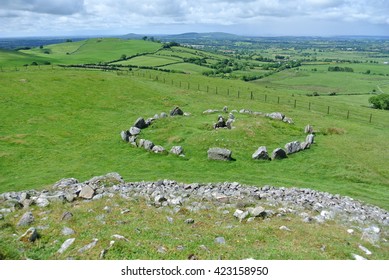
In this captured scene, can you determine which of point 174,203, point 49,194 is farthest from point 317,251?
point 49,194

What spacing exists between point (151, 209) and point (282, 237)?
840 cm

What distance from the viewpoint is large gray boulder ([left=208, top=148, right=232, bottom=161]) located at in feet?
114

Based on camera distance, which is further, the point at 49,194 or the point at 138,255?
the point at 49,194

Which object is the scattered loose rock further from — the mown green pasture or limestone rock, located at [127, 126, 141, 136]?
limestone rock, located at [127, 126, 141, 136]

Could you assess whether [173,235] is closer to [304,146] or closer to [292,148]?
[292,148]

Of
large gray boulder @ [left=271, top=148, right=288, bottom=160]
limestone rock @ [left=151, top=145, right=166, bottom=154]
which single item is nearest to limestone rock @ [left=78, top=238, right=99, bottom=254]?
limestone rock @ [left=151, top=145, right=166, bottom=154]

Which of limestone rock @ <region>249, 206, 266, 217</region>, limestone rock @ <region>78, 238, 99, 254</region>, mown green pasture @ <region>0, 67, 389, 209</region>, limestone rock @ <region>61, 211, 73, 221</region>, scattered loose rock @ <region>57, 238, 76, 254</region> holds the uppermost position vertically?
limestone rock @ <region>78, 238, 99, 254</region>

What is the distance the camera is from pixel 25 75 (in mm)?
82812

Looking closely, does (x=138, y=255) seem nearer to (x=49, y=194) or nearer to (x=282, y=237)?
(x=282, y=237)

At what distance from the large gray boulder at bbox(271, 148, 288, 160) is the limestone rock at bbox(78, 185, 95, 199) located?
19835 millimetres

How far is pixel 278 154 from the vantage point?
117ft

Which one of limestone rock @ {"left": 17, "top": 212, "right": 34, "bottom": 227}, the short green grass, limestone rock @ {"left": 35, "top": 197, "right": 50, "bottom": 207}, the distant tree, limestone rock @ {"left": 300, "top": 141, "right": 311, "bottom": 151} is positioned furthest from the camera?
the distant tree

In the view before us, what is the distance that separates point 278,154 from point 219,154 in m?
6.48

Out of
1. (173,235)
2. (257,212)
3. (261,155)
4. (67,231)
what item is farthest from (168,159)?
(67,231)
